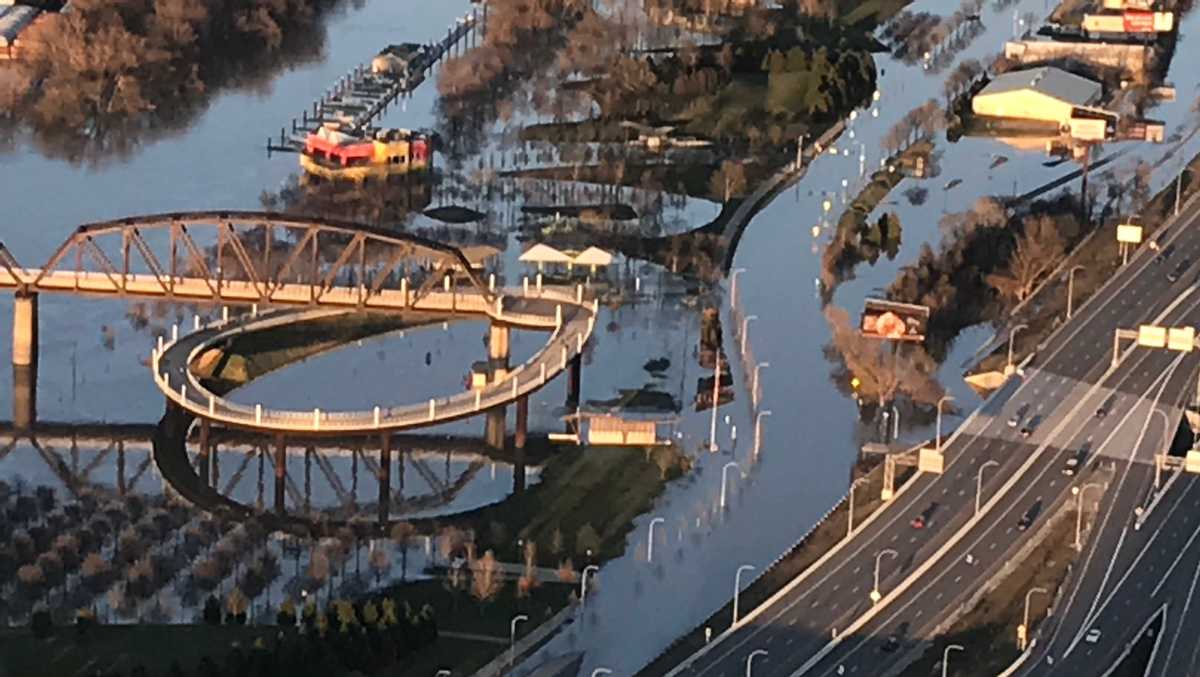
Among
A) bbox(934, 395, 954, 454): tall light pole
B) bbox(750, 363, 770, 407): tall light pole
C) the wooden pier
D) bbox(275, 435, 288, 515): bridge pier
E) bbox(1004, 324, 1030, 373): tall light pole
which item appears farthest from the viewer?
the wooden pier

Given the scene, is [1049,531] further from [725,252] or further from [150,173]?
[150,173]

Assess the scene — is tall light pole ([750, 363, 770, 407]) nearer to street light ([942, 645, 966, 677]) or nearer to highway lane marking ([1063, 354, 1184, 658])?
highway lane marking ([1063, 354, 1184, 658])

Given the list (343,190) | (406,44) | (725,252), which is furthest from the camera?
(406,44)

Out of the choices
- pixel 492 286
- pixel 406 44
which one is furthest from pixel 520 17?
pixel 492 286

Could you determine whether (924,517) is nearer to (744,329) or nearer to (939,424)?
(939,424)

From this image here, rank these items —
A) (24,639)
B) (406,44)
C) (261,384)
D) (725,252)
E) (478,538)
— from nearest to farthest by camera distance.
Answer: (24,639) → (478,538) → (261,384) → (725,252) → (406,44)

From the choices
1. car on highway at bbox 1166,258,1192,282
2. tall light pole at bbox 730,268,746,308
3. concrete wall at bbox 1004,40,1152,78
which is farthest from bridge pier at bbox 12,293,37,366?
concrete wall at bbox 1004,40,1152,78

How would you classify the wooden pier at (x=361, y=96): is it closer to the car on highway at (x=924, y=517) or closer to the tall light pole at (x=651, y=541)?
the tall light pole at (x=651, y=541)
